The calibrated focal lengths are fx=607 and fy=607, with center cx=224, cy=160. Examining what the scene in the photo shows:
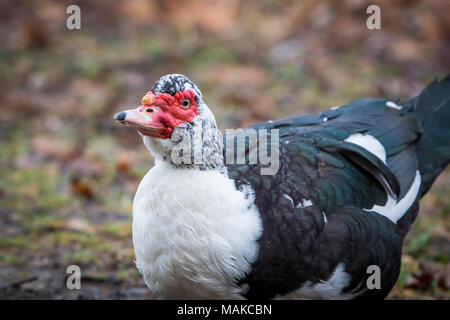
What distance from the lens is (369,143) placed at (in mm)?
3082

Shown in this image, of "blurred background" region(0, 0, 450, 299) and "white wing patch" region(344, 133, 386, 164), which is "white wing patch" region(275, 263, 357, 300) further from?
"blurred background" region(0, 0, 450, 299)

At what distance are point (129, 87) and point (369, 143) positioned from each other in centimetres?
335

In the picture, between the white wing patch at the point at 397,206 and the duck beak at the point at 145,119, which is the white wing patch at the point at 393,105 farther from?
the duck beak at the point at 145,119

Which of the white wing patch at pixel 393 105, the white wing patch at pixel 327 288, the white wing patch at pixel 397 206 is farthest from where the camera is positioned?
the white wing patch at pixel 393 105

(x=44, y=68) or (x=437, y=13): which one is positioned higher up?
(x=437, y=13)

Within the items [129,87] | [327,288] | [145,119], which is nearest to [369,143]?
[327,288]

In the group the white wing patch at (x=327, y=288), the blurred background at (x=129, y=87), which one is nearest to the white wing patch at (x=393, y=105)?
the blurred background at (x=129, y=87)

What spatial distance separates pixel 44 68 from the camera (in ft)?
20.9

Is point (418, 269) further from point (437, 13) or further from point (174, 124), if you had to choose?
point (437, 13)

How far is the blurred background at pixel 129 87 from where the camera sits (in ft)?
12.2

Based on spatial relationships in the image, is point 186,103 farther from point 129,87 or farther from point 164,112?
point 129,87
